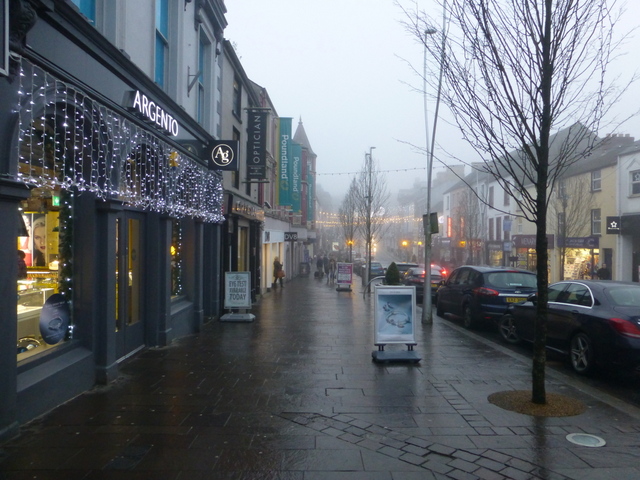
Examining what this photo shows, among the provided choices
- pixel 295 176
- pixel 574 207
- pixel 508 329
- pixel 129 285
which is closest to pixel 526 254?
pixel 574 207

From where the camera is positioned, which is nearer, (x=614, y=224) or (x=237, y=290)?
(x=237, y=290)

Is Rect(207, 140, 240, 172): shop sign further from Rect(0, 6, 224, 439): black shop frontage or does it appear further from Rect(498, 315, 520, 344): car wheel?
Rect(498, 315, 520, 344): car wheel

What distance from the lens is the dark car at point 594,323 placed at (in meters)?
7.75

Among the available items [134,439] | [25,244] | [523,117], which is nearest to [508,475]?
[134,439]

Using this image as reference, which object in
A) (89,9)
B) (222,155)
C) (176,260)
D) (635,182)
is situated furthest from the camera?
(635,182)

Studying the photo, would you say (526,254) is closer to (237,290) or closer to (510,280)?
(510,280)

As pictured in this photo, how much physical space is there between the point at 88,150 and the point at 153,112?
82.1 inches

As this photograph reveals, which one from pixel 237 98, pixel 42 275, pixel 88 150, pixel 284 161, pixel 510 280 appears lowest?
pixel 510 280

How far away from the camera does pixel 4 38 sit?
15.3 feet

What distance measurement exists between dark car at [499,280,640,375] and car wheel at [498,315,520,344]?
154cm

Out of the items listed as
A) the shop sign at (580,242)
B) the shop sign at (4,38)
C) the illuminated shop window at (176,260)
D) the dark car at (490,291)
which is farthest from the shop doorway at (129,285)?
the shop sign at (580,242)

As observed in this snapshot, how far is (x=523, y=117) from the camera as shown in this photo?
680 centimetres

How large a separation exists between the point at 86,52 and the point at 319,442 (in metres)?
5.17

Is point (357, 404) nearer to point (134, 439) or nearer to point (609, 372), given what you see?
point (134, 439)
